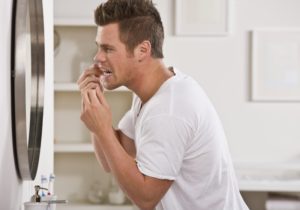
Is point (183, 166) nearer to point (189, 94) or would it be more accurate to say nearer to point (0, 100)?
point (189, 94)

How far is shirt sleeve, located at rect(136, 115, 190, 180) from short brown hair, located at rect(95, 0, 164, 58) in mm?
273

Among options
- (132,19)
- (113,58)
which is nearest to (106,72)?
(113,58)

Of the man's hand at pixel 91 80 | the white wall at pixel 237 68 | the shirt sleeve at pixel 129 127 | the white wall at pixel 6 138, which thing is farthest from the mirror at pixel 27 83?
the white wall at pixel 237 68

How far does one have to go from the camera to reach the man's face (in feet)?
5.50

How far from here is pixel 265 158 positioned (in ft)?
12.9

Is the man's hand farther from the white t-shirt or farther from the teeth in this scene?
the white t-shirt

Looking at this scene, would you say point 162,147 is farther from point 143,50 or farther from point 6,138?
point 6,138

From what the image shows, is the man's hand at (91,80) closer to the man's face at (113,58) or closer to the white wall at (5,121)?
the man's face at (113,58)

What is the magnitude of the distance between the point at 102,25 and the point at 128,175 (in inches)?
18.4

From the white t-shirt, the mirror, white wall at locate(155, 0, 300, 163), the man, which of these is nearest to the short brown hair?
the man

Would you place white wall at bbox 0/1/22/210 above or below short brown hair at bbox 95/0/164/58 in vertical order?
below

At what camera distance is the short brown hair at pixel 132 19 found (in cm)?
168

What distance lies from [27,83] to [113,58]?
394mm

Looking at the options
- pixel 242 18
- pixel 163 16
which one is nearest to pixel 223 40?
pixel 242 18
